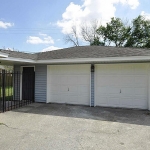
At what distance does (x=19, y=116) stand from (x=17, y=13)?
10495mm

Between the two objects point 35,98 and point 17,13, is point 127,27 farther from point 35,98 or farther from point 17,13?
point 35,98

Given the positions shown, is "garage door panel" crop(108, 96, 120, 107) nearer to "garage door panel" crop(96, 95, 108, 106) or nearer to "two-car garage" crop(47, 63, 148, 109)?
"two-car garage" crop(47, 63, 148, 109)

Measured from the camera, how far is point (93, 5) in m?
14.0

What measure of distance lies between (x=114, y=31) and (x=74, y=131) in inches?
963

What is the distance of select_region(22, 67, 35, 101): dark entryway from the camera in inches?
390

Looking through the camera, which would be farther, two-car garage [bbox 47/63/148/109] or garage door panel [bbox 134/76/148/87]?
two-car garage [bbox 47/63/148/109]

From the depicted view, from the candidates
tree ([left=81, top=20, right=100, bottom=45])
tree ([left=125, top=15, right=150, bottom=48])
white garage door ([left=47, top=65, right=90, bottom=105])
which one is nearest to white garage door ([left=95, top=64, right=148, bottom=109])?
white garage door ([left=47, top=65, right=90, bottom=105])

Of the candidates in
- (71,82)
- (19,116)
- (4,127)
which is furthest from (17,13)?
(4,127)

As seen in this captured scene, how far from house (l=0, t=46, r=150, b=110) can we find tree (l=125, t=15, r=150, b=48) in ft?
57.9

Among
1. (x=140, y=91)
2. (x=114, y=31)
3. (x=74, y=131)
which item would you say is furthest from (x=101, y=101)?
(x=114, y=31)

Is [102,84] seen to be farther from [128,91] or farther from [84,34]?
[84,34]

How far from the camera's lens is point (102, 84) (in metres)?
8.57

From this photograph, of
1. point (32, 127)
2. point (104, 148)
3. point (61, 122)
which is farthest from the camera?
point (61, 122)

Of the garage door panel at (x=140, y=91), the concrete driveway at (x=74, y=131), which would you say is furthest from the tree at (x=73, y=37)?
the concrete driveway at (x=74, y=131)
